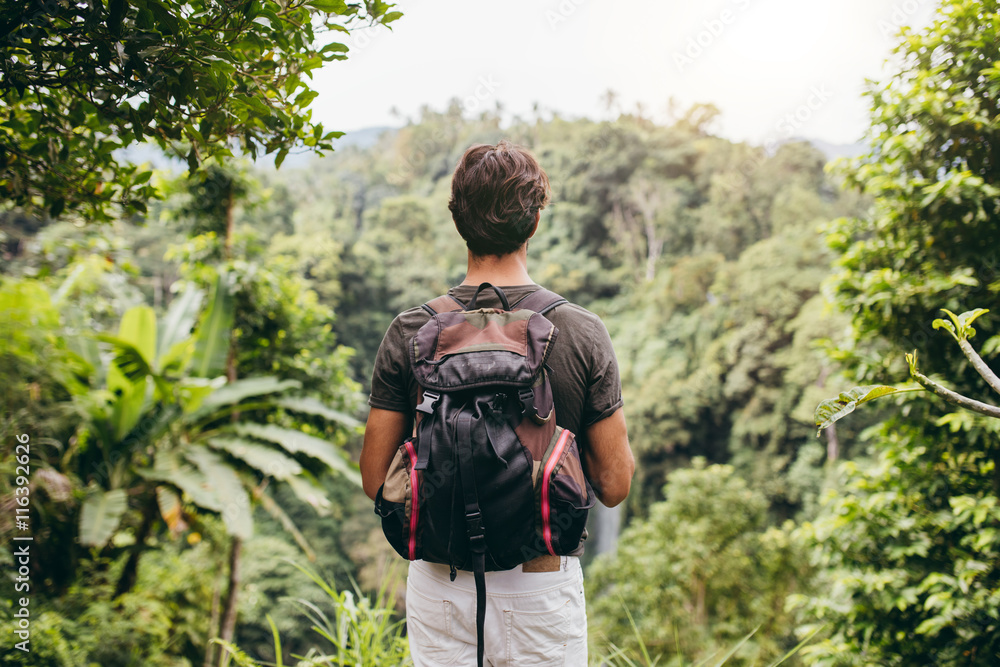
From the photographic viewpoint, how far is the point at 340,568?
1316cm

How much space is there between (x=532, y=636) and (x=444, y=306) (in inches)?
27.6

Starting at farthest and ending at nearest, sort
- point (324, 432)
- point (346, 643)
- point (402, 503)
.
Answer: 1. point (324, 432)
2. point (346, 643)
3. point (402, 503)

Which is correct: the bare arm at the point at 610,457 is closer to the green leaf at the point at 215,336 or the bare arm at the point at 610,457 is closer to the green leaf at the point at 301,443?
the green leaf at the point at 301,443

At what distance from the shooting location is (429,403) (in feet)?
3.31

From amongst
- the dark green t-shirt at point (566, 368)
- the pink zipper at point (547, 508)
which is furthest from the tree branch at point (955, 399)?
the pink zipper at point (547, 508)

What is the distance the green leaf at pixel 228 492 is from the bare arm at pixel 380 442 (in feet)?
9.74

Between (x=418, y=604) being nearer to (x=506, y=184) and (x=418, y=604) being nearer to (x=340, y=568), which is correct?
(x=506, y=184)

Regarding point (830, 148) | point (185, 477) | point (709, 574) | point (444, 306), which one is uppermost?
point (830, 148)

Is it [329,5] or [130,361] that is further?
[130,361]

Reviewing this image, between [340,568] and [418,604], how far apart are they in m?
13.7

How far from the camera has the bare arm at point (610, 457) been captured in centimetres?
111

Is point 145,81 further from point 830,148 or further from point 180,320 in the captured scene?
point 830,148

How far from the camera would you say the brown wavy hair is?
1089 millimetres

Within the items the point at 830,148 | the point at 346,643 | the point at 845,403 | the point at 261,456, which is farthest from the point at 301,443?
the point at 830,148
